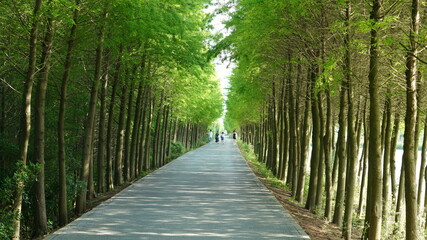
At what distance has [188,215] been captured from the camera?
35.0 feet

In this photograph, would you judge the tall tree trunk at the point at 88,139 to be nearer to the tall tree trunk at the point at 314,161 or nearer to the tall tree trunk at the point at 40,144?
the tall tree trunk at the point at 40,144

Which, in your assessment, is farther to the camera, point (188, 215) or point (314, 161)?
point (314, 161)

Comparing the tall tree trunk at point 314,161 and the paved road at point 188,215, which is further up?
the tall tree trunk at point 314,161

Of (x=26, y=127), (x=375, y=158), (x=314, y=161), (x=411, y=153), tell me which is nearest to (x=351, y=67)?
(x=375, y=158)

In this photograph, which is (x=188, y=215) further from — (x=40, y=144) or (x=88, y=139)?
(x=88, y=139)

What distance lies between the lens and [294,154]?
731 inches

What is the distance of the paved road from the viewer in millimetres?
8688

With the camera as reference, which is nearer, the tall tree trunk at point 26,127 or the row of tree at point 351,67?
the row of tree at point 351,67

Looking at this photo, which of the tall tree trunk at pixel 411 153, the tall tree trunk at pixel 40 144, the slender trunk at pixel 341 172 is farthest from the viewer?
the slender trunk at pixel 341 172

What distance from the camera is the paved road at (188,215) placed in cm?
869

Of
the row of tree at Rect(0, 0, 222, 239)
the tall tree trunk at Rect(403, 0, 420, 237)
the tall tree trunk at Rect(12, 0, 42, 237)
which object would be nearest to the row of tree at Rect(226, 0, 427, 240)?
the tall tree trunk at Rect(403, 0, 420, 237)

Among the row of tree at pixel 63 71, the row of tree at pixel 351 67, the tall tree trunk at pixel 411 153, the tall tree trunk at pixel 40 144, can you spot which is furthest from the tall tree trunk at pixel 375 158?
the tall tree trunk at pixel 40 144

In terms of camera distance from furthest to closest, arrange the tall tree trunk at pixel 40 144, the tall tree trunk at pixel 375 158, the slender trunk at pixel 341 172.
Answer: the slender trunk at pixel 341 172 → the tall tree trunk at pixel 40 144 → the tall tree trunk at pixel 375 158

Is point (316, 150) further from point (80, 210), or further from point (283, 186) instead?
point (80, 210)
